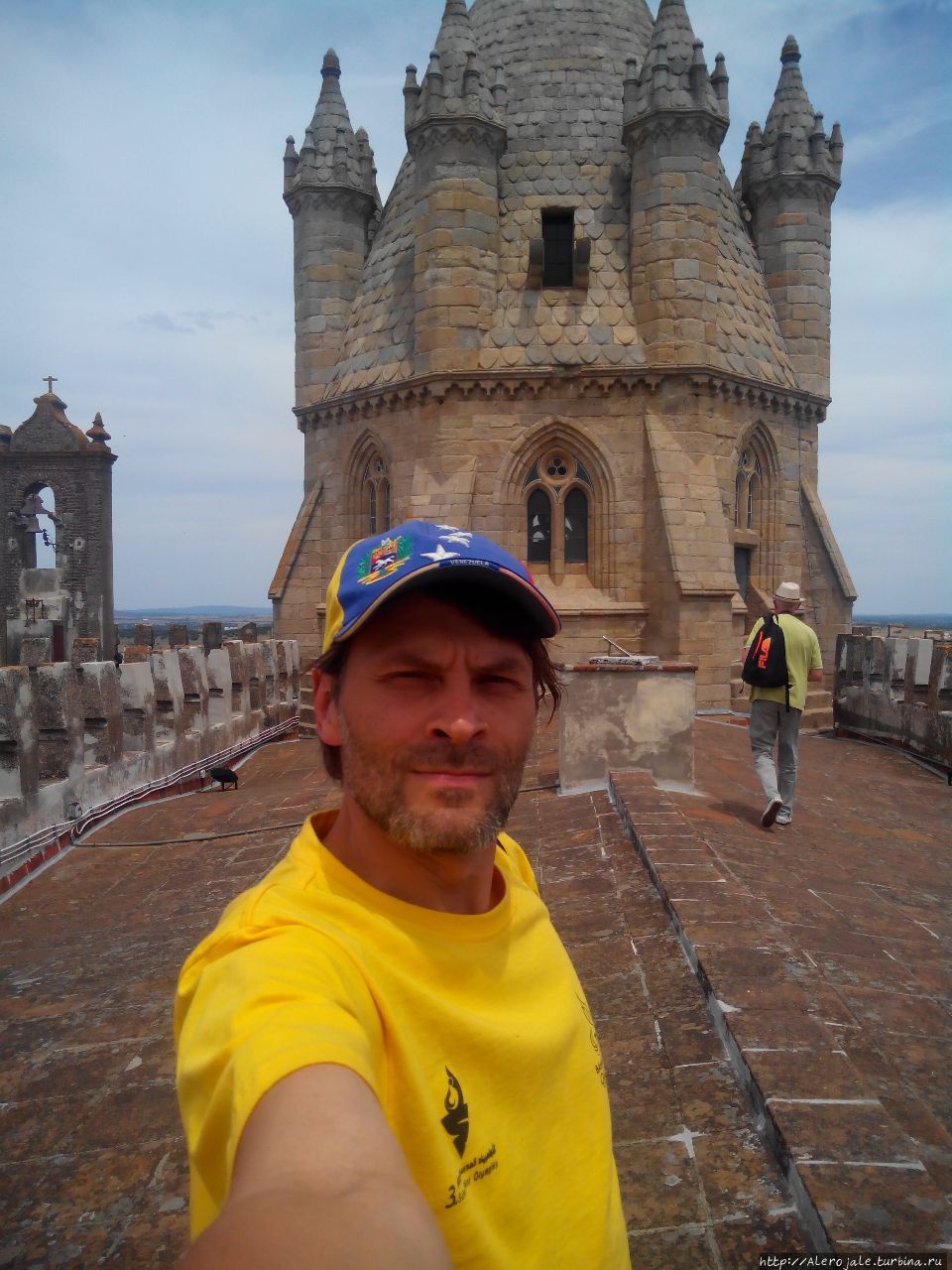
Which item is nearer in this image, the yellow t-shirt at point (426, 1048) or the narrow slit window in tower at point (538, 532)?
the yellow t-shirt at point (426, 1048)

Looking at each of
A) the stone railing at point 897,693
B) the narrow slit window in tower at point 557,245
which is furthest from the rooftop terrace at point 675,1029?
the narrow slit window in tower at point 557,245

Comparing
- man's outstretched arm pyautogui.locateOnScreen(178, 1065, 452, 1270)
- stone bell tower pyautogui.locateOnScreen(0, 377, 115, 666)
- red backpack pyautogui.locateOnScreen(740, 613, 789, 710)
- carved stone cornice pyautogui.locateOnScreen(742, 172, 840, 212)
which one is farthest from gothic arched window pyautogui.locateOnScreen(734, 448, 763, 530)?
stone bell tower pyautogui.locateOnScreen(0, 377, 115, 666)

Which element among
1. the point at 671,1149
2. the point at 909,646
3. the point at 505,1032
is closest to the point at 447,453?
the point at 909,646

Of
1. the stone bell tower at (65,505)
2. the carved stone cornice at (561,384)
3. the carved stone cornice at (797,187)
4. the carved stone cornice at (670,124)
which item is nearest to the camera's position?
the carved stone cornice at (670,124)

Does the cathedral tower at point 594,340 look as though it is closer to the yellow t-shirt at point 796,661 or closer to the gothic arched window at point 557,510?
the gothic arched window at point 557,510

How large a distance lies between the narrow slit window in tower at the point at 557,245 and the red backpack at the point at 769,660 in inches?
390

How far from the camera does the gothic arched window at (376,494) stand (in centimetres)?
1569

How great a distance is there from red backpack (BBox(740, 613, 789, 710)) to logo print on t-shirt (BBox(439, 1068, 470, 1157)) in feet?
18.5

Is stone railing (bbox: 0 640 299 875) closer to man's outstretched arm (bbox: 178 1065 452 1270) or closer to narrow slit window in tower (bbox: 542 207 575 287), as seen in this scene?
man's outstretched arm (bbox: 178 1065 452 1270)

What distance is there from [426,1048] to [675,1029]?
7.52ft

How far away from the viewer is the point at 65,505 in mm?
27906

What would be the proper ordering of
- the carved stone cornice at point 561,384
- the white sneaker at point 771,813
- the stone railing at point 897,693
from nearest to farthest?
the white sneaker at point 771,813 < the stone railing at point 897,693 < the carved stone cornice at point 561,384

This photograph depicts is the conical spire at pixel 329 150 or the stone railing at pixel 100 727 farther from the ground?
the conical spire at pixel 329 150

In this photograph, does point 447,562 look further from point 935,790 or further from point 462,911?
point 935,790
